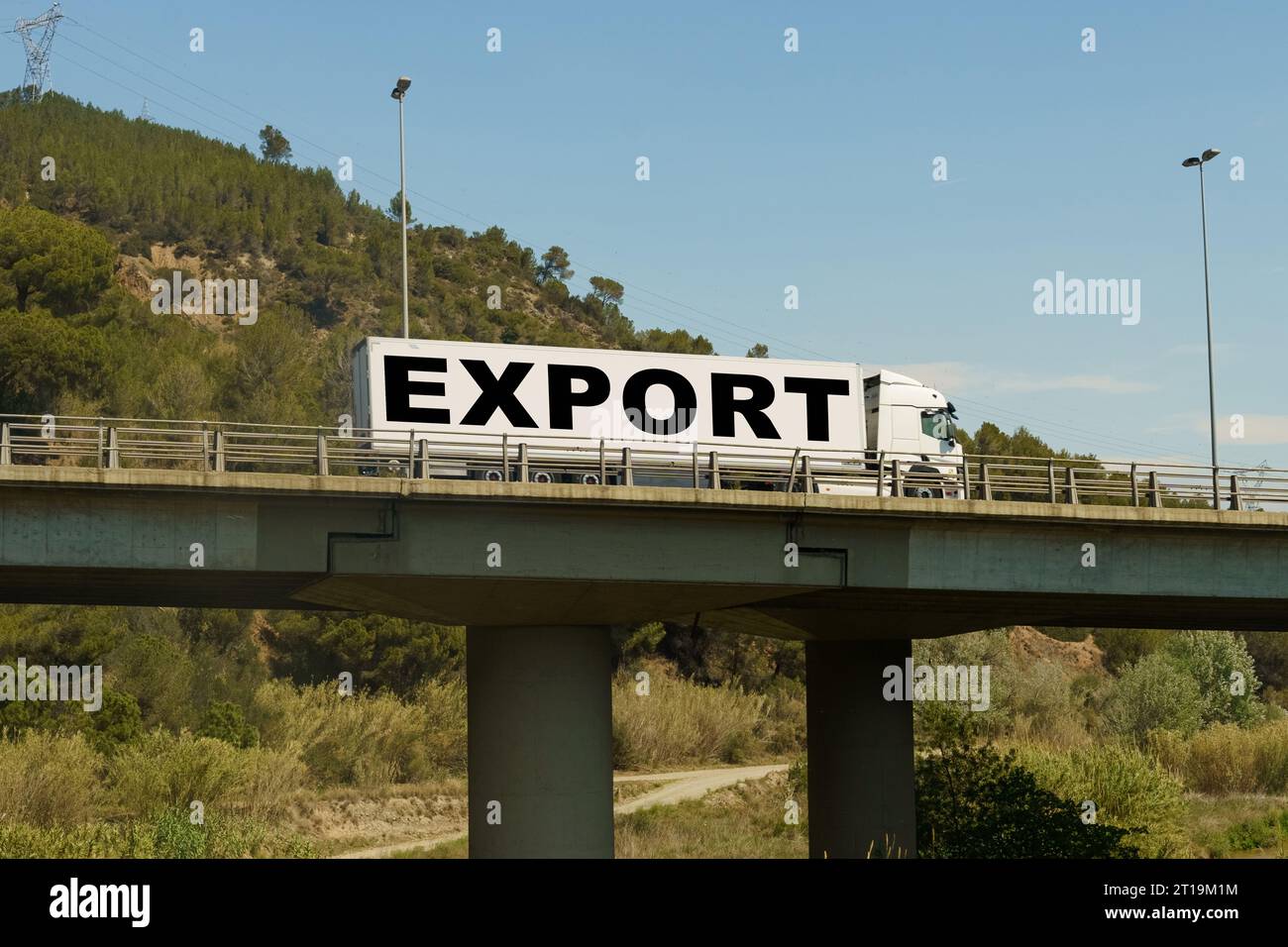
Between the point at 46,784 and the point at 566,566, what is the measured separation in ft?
90.4

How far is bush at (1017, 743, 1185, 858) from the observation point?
43.2 meters

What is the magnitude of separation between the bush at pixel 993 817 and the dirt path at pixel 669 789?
16308 millimetres

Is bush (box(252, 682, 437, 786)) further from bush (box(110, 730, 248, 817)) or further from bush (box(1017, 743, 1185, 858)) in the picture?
bush (box(1017, 743, 1185, 858))

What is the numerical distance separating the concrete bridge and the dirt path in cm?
1607

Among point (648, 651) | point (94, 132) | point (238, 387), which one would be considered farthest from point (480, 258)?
point (648, 651)

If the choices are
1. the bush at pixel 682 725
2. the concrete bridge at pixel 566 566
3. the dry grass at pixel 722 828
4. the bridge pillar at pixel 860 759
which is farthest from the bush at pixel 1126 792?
the bush at pixel 682 725

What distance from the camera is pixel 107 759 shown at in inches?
2089

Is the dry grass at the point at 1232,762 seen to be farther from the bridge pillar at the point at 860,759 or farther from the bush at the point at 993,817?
the bridge pillar at the point at 860,759

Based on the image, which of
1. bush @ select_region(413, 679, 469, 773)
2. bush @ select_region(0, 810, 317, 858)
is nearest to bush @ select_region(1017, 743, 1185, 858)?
bush @ select_region(0, 810, 317, 858)

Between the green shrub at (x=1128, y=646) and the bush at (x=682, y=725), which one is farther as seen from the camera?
the green shrub at (x=1128, y=646)

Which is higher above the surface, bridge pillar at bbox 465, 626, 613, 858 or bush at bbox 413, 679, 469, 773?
bridge pillar at bbox 465, 626, 613, 858

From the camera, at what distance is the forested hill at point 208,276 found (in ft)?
240

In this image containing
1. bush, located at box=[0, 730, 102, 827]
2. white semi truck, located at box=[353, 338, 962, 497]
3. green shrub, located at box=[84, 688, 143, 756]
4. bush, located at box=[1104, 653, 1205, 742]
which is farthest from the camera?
bush, located at box=[1104, 653, 1205, 742]
